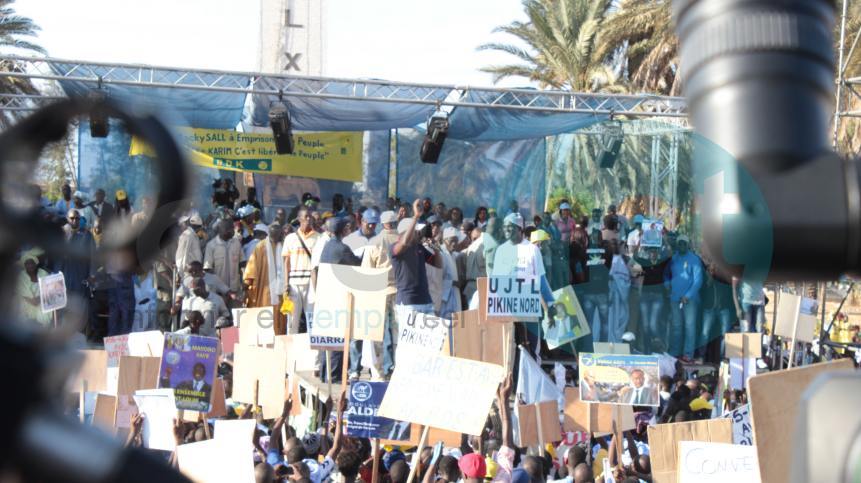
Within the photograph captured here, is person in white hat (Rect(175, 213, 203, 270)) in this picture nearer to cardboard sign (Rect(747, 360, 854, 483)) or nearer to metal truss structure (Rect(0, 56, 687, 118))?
metal truss structure (Rect(0, 56, 687, 118))

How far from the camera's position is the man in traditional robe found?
12.3 m

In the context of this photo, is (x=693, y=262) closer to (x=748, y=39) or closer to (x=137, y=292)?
(x=137, y=292)

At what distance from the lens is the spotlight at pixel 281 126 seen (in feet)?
45.0

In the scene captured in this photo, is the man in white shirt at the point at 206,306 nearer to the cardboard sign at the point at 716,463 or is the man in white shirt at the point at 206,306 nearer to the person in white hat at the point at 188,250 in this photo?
the person in white hat at the point at 188,250

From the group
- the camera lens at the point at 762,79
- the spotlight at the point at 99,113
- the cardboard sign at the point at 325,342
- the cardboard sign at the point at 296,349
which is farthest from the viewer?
the cardboard sign at the point at 296,349

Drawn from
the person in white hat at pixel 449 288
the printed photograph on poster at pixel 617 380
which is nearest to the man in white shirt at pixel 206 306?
the person in white hat at pixel 449 288

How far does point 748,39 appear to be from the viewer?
1135 millimetres

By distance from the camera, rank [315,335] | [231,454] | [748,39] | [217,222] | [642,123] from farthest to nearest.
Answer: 1. [642,123]
2. [217,222]
3. [315,335]
4. [231,454]
5. [748,39]

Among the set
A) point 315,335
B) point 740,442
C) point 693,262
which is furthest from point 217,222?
point 740,442

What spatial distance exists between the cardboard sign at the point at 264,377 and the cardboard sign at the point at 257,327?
57.9 inches

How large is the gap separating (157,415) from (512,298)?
153 inches

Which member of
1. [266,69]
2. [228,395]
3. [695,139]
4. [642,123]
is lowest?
[228,395]

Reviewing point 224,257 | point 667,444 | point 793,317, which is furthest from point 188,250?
point 667,444

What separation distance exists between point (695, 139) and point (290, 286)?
11091 mm
